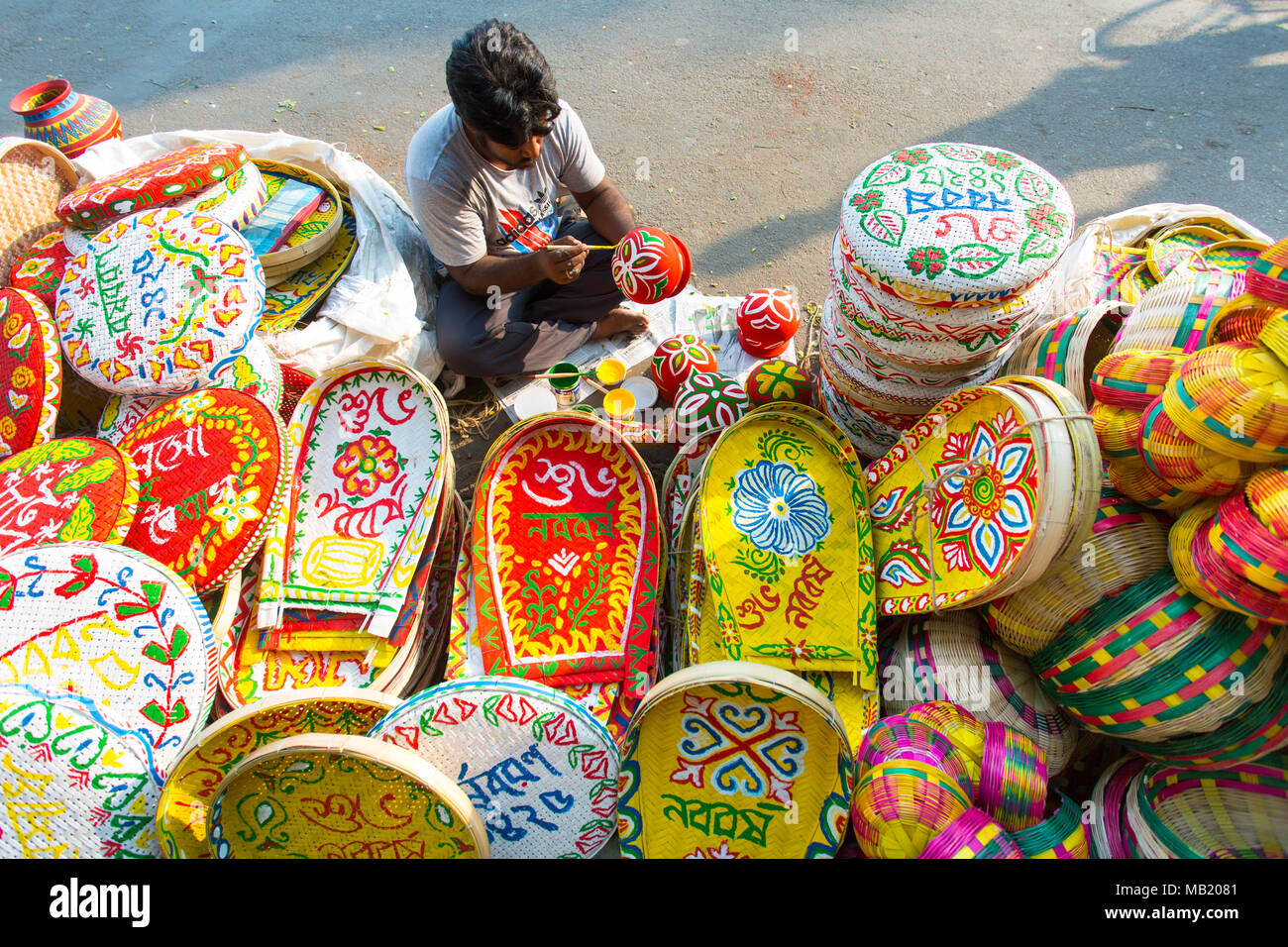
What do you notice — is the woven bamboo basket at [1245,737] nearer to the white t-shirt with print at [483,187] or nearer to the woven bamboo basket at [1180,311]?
the woven bamboo basket at [1180,311]

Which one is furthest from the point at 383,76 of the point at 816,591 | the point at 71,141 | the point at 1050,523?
the point at 1050,523

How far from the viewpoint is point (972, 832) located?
50.3 inches

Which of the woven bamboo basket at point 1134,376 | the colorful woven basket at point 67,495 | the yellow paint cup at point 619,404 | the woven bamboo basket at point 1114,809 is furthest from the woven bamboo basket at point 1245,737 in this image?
the colorful woven basket at point 67,495

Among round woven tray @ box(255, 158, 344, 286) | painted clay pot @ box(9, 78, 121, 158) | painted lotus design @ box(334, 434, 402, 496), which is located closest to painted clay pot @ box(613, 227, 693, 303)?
painted lotus design @ box(334, 434, 402, 496)

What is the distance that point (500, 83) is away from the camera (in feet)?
6.61

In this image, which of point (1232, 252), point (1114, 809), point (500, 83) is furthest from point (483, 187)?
point (1114, 809)

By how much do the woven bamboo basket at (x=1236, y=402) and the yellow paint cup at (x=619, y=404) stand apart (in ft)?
5.08

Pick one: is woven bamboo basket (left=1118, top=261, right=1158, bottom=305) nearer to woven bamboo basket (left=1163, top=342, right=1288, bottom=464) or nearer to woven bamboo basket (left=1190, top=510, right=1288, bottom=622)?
woven bamboo basket (left=1163, top=342, right=1288, bottom=464)

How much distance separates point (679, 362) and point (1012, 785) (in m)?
1.41

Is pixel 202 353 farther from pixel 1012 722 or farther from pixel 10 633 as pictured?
pixel 1012 722

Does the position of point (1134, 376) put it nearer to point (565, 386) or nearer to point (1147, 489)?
point (1147, 489)

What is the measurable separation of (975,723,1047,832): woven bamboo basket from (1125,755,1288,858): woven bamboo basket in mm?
227

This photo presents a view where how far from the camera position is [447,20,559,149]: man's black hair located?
78.2 inches

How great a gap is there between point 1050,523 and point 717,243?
7.02 feet
